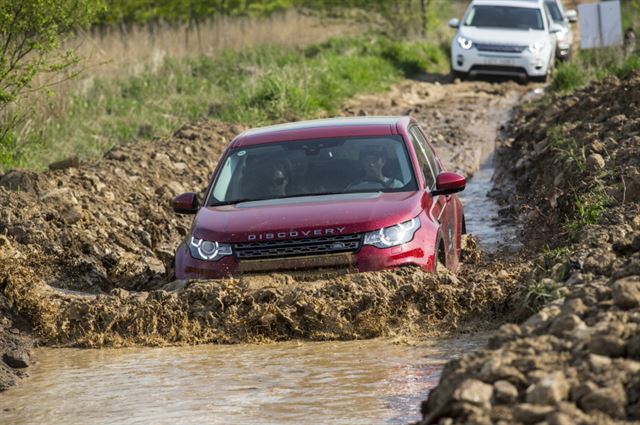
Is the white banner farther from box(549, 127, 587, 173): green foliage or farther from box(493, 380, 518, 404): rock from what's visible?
box(493, 380, 518, 404): rock

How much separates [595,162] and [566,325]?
7752mm

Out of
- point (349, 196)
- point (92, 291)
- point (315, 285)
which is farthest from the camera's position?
point (92, 291)

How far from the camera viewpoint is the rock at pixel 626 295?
7309mm

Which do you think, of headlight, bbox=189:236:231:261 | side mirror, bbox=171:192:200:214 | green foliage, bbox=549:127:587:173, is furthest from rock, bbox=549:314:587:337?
green foliage, bbox=549:127:587:173

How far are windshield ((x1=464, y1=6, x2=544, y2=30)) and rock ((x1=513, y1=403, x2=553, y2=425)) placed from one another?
23.4m

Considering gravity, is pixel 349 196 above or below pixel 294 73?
above

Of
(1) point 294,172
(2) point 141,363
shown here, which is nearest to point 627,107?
(1) point 294,172

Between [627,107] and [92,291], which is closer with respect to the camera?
[92,291]

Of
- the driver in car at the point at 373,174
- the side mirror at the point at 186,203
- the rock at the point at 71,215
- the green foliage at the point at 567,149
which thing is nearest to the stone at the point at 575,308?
the driver in car at the point at 373,174

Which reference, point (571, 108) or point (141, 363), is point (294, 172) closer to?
point (141, 363)

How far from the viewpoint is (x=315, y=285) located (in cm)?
968

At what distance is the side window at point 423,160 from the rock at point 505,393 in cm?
482

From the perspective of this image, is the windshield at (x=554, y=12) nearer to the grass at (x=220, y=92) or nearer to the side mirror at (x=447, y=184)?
the grass at (x=220, y=92)

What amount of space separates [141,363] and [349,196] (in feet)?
7.03
